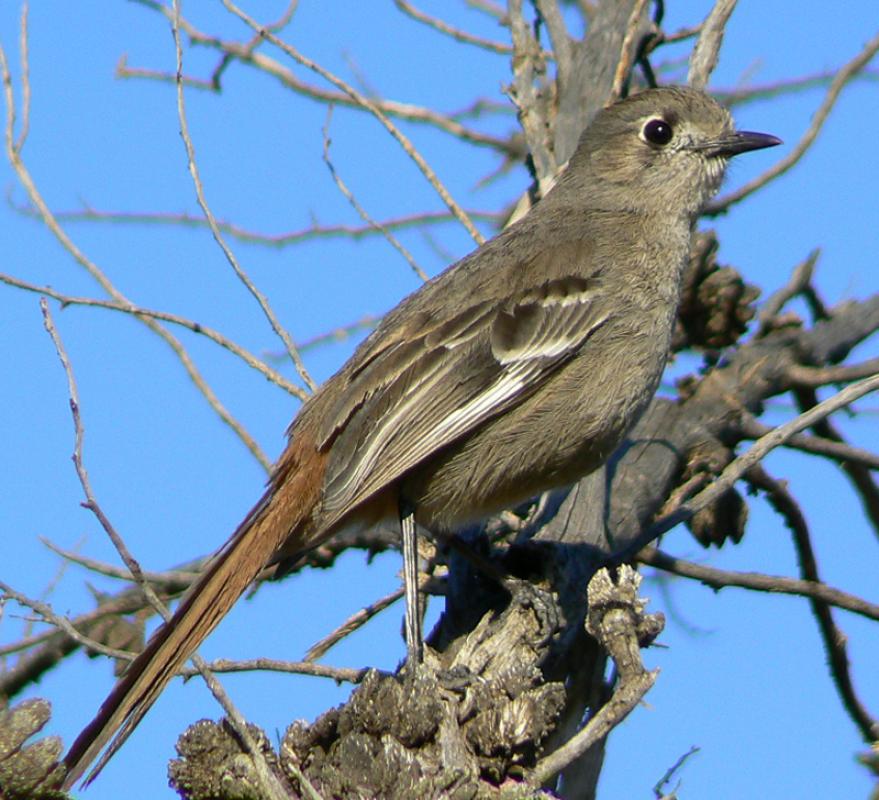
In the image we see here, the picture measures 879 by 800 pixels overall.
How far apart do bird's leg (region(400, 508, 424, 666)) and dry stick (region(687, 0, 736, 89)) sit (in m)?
2.49

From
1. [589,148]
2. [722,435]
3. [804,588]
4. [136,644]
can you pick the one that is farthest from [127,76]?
[804,588]

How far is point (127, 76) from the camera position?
23.0 feet

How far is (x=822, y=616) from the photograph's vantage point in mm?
5281

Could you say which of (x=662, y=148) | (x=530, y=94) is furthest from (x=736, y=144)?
(x=530, y=94)

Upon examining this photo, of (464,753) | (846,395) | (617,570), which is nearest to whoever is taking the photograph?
(464,753)

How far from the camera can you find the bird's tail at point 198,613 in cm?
403

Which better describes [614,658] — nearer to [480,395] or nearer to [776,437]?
[776,437]

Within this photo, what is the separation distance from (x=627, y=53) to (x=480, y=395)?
76.3 inches

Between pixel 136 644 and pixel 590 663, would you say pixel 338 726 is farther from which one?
pixel 136 644

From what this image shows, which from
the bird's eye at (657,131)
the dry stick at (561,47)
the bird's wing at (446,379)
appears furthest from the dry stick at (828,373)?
the dry stick at (561,47)

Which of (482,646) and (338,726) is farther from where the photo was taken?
(482,646)

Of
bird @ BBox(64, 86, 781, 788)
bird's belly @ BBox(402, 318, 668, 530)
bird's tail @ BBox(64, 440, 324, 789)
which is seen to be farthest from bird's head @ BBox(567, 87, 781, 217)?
bird's tail @ BBox(64, 440, 324, 789)

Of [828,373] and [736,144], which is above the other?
[736,144]

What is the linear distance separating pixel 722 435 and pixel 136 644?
2.47 metres
